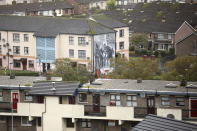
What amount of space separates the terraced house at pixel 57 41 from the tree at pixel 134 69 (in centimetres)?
1477

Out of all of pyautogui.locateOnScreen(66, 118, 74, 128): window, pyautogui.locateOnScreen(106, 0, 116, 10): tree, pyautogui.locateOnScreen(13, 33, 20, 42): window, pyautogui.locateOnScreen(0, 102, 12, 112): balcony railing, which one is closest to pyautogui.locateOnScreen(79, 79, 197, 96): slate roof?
pyautogui.locateOnScreen(66, 118, 74, 128): window

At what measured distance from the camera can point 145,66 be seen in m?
50.1

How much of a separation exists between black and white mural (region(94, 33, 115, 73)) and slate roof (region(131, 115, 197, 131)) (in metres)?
42.5

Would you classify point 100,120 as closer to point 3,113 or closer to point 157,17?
point 3,113

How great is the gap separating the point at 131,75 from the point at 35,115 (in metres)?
16.3

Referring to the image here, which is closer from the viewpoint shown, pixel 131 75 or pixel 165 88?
pixel 165 88

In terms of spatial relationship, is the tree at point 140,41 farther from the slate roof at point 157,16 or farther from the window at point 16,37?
the window at point 16,37

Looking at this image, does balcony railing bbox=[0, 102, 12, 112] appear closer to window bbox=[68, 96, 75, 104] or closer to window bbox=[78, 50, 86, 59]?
window bbox=[68, 96, 75, 104]

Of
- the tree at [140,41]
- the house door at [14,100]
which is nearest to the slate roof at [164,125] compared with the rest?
the house door at [14,100]

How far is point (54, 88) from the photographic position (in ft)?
109

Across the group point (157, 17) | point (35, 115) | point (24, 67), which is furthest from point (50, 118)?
point (157, 17)

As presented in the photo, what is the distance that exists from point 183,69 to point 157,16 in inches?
1842

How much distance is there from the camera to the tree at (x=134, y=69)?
48469mm

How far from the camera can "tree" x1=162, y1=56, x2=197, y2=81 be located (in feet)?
151
